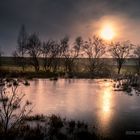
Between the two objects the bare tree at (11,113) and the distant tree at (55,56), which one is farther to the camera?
the distant tree at (55,56)

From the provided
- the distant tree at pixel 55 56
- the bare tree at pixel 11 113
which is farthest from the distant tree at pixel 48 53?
the bare tree at pixel 11 113

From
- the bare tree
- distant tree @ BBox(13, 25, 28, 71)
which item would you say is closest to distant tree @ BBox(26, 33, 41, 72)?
distant tree @ BBox(13, 25, 28, 71)

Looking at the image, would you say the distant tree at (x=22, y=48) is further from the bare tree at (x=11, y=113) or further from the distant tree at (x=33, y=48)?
the bare tree at (x=11, y=113)

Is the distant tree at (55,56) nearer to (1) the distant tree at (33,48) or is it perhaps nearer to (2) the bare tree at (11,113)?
(1) the distant tree at (33,48)

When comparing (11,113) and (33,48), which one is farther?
(33,48)

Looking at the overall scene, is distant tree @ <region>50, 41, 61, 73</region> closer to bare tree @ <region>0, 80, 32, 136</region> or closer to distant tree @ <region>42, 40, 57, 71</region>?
distant tree @ <region>42, 40, 57, 71</region>

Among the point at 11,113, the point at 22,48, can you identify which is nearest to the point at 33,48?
the point at 22,48

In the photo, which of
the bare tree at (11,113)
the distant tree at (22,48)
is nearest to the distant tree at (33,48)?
the distant tree at (22,48)

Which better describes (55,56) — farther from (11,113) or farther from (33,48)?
(11,113)

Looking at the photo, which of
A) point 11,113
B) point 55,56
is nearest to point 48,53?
point 55,56

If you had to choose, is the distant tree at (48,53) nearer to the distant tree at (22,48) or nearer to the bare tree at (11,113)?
the distant tree at (22,48)

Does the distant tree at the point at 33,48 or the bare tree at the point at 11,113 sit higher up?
the distant tree at the point at 33,48

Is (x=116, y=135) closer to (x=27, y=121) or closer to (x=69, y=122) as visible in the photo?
(x=69, y=122)

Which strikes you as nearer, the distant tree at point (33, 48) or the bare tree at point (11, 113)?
the bare tree at point (11, 113)
